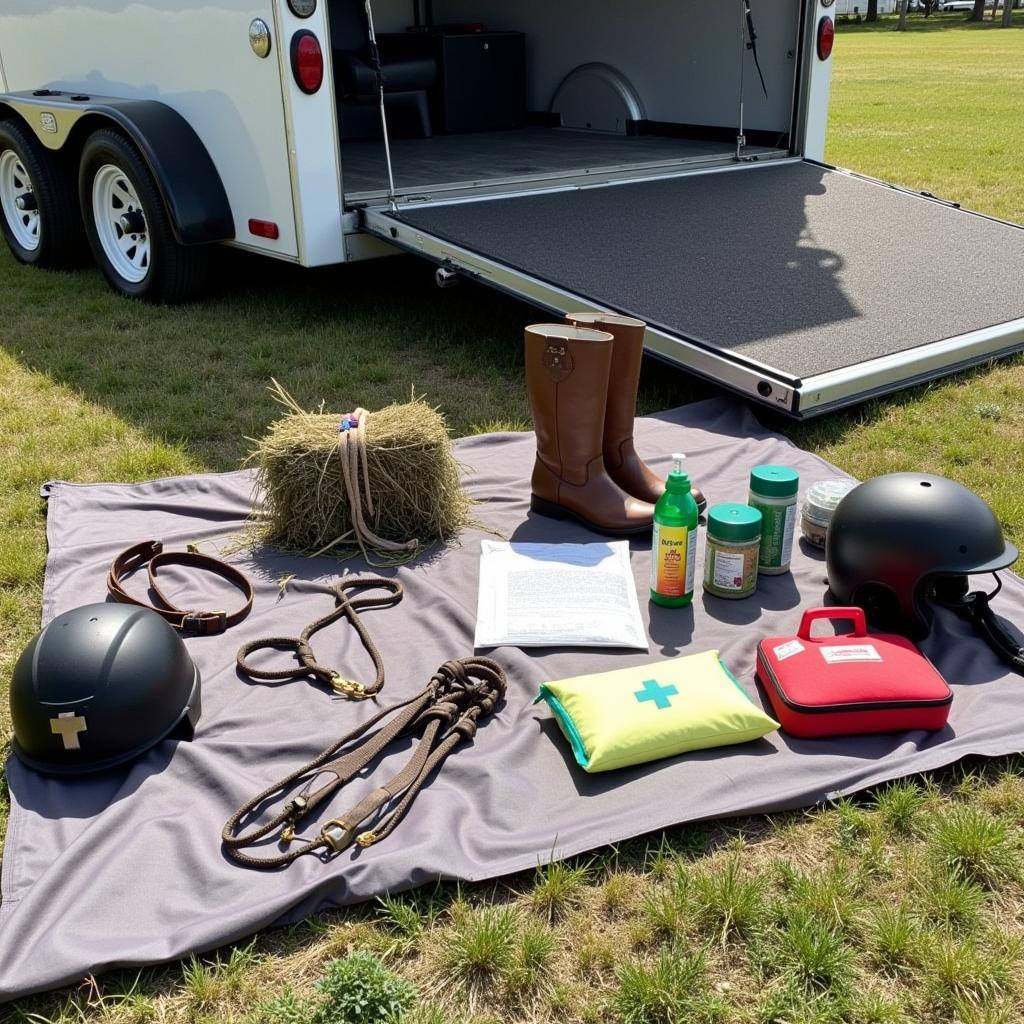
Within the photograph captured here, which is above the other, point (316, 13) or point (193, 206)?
point (316, 13)

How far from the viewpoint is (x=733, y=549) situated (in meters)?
3.01

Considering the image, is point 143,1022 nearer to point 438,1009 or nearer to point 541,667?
point 438,1009

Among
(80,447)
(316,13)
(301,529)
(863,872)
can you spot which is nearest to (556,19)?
(316,13)

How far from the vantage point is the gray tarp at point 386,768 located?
2.05 meters

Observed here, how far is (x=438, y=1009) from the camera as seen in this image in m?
1.87

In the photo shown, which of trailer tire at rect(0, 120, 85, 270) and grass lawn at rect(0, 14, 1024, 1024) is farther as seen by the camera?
trailer tire at rect(0, 120, 85, 270)

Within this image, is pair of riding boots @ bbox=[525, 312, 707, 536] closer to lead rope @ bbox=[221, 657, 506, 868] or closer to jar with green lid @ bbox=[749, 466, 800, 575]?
jar with green lid @ bbox=[749, 466, 800, 575]

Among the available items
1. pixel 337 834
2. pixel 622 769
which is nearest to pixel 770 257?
pixel 622 769

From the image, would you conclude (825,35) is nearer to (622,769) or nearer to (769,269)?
(769,269)

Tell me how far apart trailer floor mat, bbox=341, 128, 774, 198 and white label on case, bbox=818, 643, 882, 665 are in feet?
13.3

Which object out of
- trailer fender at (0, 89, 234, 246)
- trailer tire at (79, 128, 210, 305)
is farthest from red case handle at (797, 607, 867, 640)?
trailer tire at (79, 128, 210, 305)

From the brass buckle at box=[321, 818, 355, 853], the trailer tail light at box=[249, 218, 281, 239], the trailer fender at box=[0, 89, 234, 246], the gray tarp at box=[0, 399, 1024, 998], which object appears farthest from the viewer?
the trailer fender at box=[0, 89, 234, 246]

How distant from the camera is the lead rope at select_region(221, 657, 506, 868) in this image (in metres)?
2.19

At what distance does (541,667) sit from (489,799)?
1.68ft
